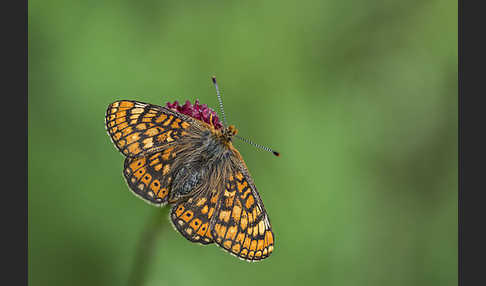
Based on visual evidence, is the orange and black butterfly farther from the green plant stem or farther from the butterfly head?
the green plant stem

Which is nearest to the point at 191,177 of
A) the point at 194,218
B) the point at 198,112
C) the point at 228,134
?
the point at 194,218

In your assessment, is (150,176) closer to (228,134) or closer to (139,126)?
(139,126)

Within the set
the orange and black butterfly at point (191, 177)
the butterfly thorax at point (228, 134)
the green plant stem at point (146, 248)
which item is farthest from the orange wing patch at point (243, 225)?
the green plant stem at point (146, 248)

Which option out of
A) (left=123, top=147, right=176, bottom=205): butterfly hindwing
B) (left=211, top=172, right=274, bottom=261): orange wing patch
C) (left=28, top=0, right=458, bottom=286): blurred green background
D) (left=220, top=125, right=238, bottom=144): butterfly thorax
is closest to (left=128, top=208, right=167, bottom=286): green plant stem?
(left=28, top=0, right=458, bottom=286): blurred green background

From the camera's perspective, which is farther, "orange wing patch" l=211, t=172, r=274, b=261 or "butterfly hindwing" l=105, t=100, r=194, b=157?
"butterfly hindwing" l=105, t=100, r=194, b=157

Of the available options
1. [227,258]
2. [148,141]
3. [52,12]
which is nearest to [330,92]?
[227,258]

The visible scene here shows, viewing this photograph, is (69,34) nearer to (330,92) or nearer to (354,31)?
(330,92)

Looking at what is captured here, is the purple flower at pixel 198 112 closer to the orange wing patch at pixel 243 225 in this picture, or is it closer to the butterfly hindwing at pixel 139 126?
the butterfly hindwing at pixel 139 126
